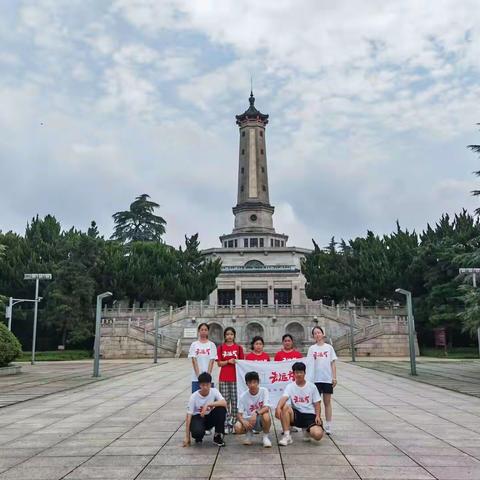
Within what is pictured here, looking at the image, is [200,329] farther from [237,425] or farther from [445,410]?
[445,410]


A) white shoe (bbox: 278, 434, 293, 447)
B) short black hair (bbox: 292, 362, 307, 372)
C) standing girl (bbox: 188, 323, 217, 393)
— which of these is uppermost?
standing girl (bbox: 188, 323, 217, 393)

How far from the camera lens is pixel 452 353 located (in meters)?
35.5

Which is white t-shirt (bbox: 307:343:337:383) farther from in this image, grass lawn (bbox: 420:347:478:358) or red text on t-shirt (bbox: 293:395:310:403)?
grass lawn (bbox: 420:347:478:358)

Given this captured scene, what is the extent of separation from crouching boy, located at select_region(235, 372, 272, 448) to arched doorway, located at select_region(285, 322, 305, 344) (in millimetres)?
33669

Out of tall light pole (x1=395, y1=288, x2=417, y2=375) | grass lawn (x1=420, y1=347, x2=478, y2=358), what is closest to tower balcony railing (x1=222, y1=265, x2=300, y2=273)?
grass lawn (x1=420, y1=347, x2=478, y2=358)

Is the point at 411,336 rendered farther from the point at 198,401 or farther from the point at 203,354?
the point at 198,401

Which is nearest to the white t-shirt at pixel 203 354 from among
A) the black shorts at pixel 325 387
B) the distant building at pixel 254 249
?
the black shorts at pixel 325 387

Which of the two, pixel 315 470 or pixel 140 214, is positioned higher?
pixel 140 214

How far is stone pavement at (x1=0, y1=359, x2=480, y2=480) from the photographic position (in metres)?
5.40

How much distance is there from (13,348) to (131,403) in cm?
1145

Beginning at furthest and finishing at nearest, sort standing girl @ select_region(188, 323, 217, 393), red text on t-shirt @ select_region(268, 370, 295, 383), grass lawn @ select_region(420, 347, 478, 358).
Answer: grass lawn @ select_region(420, 347, 478, 358) → standing girl @ select_region(188, 323, 217, 393) → red text on t-shirt @ select_region(268, 370, 295, 383)

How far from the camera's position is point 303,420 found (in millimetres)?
6867

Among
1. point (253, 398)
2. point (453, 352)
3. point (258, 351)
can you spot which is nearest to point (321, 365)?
point (258, 351)

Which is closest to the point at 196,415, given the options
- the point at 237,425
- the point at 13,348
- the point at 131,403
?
the point at 237,425
